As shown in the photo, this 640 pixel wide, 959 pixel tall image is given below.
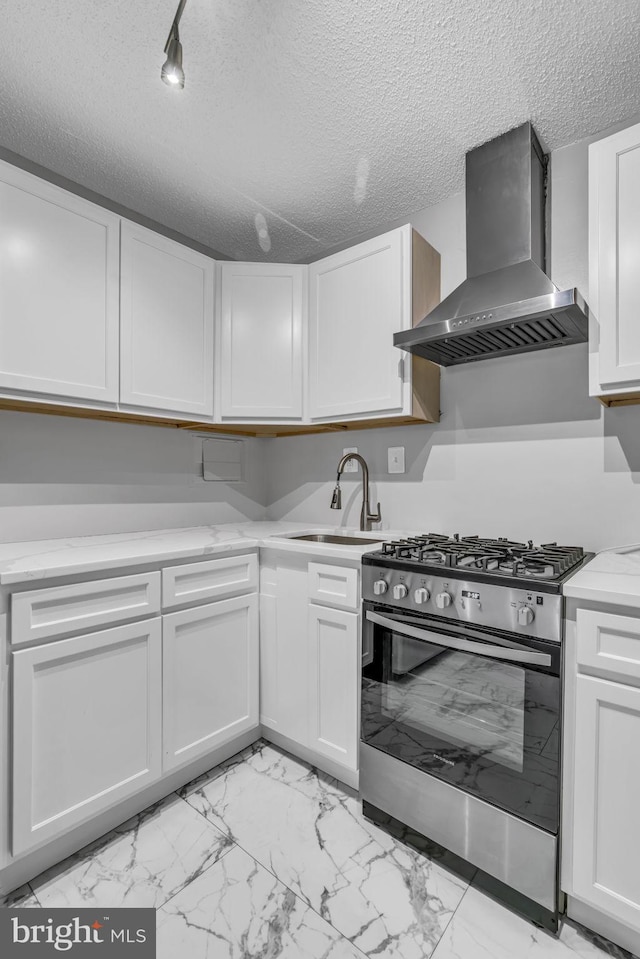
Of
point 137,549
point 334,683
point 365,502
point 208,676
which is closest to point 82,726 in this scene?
point 208,676

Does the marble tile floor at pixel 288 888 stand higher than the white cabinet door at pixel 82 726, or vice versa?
the white cabinet door at pixel 82 726

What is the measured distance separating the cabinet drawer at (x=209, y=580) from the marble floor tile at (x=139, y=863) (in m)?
0.74

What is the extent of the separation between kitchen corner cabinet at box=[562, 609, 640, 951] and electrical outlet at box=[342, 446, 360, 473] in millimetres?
1419

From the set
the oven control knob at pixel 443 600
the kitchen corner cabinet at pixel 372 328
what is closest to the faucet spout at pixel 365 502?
the kitchen corner cabinet at pixel 372 328

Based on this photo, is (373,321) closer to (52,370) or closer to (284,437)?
(284,437)

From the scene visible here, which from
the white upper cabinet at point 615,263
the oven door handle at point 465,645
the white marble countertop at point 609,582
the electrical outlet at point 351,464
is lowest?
the oven door handle at point 465,645

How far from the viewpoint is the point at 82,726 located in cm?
147

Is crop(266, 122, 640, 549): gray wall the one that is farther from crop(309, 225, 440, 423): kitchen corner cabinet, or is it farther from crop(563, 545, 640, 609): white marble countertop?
crop(563, 545, 640, 609): white marble countertop

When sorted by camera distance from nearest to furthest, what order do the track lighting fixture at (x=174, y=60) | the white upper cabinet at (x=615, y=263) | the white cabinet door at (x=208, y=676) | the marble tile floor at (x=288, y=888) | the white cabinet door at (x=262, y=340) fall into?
the track lighting fixture at (x=174, y=60)
the marble tile floor at (x=288, y=888)
the white upper cabinet at (x=615, y=263)
the white cabinet door at (x=208, y=676)
the white cabinet door at (x=262, y=340)

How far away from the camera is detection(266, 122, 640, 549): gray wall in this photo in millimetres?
1737

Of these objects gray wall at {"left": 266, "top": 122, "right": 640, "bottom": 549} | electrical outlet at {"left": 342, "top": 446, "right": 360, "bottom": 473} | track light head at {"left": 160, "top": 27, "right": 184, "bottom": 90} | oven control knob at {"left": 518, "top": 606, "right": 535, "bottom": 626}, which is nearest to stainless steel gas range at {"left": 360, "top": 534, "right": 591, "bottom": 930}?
oven control knob at {"left": 518, "top": 606, "right": 535, "bottom": 626}

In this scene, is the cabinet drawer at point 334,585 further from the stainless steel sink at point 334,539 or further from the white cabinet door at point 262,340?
the white cabinet door at point 262,340

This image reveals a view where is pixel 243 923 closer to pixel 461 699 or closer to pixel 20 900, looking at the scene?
pixel 20 900

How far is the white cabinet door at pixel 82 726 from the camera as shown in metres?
1.35
